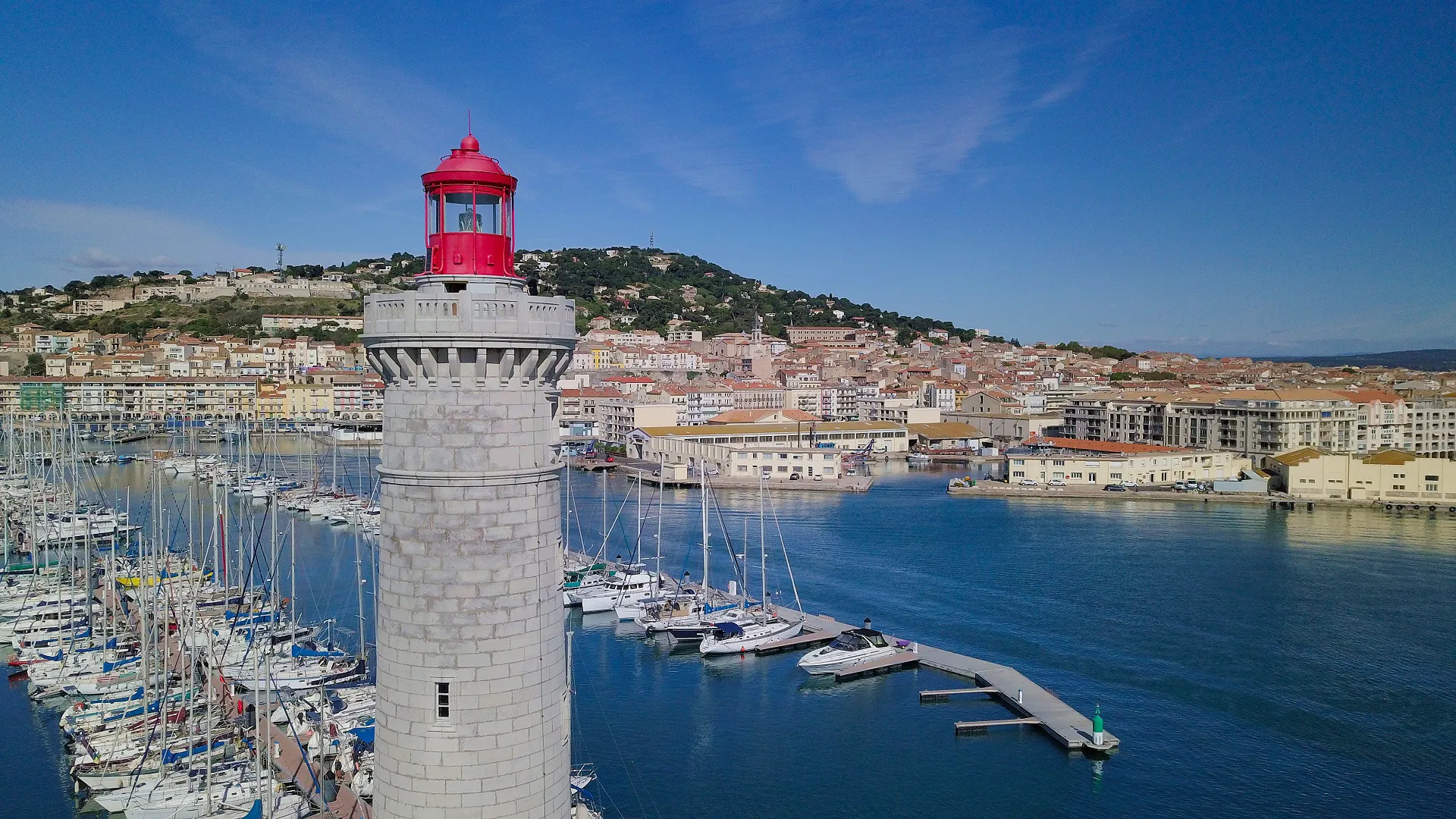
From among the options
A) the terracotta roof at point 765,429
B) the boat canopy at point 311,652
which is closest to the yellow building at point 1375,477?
the terracotta roof at point 765,429

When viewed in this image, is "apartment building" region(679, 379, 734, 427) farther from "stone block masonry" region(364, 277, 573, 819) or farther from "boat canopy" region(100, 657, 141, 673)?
"stone block masonry" region(364, 277, 573, 819)

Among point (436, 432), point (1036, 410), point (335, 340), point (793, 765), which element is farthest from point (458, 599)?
point (335, 340)

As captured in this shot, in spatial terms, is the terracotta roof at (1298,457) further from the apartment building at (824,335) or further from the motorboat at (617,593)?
the apartment building at (824,335)

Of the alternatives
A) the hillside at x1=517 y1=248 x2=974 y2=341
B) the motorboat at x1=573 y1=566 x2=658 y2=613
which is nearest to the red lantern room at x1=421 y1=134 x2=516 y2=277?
the motorboat at x1=573 y1=566 x2=658 y2=613

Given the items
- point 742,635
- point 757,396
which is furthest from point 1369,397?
point 742,635

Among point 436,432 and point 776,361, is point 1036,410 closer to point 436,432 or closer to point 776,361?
point 776,361

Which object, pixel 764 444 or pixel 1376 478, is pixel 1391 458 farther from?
pixel 764 444
